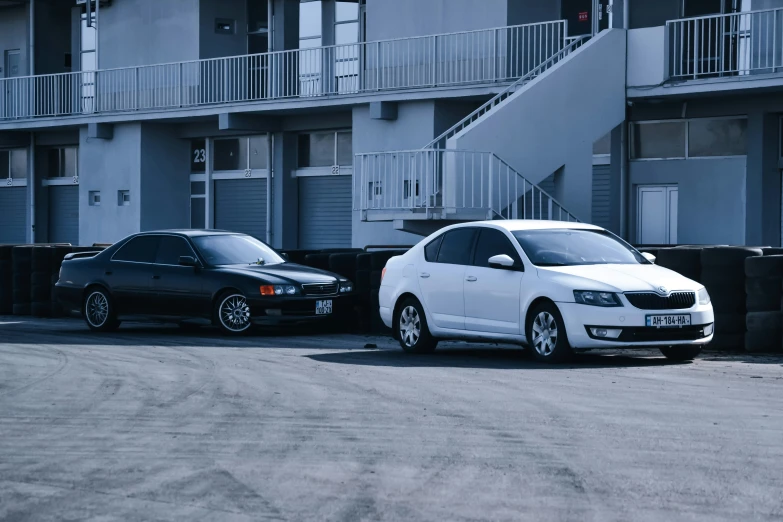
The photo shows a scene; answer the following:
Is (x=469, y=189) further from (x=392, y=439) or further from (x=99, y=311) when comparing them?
(x=392, y=439)

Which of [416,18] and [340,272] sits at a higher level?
[416,18]

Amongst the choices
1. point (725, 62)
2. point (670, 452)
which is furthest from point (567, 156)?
point (670, 452)

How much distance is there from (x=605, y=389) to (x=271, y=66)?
2318 cm

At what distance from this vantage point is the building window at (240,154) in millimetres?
35406

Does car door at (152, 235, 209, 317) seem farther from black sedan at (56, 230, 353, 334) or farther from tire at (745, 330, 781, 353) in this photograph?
tire at (745, 330, 781, 353)

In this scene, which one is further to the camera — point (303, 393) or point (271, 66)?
point (271, 66)

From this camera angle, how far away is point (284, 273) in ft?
64.1

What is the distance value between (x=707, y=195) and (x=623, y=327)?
13.2 meters

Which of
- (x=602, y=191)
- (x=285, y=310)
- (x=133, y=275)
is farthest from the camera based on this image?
(x=602, y=191)

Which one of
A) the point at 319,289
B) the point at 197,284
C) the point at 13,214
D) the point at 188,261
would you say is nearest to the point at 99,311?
the point at 188,261

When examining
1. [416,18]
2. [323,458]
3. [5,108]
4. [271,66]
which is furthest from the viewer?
[5,108]

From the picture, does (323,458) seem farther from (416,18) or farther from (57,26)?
(57,26)

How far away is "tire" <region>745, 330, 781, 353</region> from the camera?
15484 mm

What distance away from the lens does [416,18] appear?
2983cm
